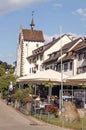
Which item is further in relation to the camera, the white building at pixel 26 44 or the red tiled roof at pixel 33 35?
the red tiled roof at pixel 33 35

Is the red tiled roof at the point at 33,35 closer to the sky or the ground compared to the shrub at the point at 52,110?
closer to the sky

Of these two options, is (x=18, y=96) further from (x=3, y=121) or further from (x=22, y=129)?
(x=22, y=129)

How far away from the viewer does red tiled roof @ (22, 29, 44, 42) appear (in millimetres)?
105438

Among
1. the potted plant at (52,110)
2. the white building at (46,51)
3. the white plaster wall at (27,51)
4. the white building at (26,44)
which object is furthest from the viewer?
the white building at (26,44)

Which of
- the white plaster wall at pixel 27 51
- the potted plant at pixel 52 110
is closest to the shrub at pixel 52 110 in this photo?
the potted plant at pixel 52 110

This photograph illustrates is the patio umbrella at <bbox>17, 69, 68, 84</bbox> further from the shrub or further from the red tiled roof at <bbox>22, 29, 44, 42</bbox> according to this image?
the red tiled roof at <bbox>22, 29, 44, 42</bbox>

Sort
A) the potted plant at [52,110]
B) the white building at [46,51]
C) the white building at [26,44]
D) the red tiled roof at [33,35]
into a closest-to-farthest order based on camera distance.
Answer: the potted plant at [52,110] < the white building at [46,51] < the white building at [26,44] < the red tiled roof at [33,35]

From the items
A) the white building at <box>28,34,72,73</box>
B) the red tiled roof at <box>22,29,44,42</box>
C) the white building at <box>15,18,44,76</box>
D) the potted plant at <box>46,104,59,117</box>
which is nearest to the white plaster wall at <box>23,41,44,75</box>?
the white building at <box>15,18,44,76</box>

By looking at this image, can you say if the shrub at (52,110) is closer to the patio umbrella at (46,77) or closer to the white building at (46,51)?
the patio umbrella at (46,77)

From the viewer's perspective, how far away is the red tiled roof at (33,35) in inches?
4151

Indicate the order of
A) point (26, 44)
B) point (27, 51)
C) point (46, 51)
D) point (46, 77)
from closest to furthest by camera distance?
1. point (46, 77)
2. point (46, 51)
3. point (27, 51)
4. point (26, 44)

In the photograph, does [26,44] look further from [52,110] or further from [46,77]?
[52,110]

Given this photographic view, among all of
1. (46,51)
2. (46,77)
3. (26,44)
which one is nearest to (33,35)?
(26,44)

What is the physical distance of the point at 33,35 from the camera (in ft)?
348
